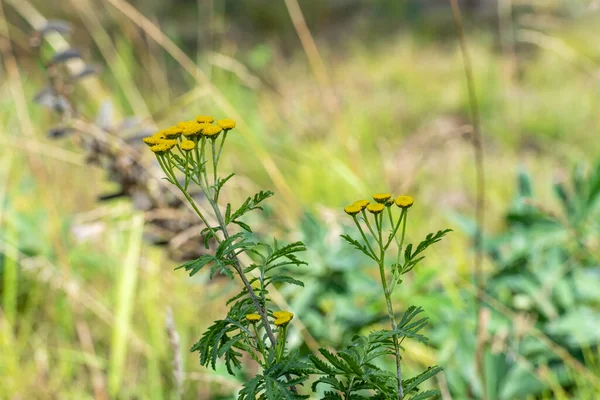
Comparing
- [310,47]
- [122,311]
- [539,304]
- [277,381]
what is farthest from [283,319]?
[310,47]

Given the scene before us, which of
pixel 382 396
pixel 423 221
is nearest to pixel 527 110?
pixel 423 221

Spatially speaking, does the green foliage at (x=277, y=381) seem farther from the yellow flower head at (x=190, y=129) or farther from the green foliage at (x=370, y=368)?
the yellow flower head at (x=190, y=129)

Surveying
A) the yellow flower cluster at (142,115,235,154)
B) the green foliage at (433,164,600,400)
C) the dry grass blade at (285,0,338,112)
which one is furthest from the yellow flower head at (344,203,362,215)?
the dry grass blade at (285,0,338,112)

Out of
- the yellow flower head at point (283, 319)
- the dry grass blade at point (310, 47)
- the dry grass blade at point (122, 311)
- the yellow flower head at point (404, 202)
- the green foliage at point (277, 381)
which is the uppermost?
the dry grass blade at point (310, 47)

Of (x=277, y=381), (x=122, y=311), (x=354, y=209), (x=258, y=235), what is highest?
(x=258, y=235)

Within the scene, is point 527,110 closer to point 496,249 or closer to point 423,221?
point 423,221

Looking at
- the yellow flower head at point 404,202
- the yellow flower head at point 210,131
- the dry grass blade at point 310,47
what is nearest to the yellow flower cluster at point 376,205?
the yellow flower head at point 404,202

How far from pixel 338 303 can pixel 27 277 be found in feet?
2.91

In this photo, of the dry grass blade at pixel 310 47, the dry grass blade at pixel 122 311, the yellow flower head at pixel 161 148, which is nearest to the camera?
the yellow flower head at pixel 161 148

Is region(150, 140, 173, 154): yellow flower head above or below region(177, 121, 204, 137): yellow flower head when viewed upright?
below

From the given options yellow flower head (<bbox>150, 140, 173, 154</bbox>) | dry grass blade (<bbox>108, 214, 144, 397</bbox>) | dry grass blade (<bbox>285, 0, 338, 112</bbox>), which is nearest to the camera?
yellow flower head (<bbox>150, 140, 173, 154</bbox>)

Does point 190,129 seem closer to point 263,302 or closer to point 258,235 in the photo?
point 263,302

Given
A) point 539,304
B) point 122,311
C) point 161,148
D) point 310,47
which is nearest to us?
point 161,148

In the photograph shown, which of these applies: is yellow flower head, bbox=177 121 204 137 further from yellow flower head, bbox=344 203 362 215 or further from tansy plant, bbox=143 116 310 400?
yellow flower head, bbox=344 203 362 215
